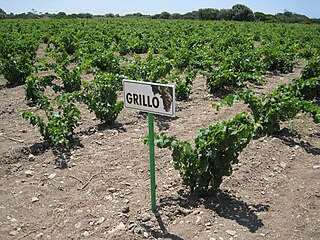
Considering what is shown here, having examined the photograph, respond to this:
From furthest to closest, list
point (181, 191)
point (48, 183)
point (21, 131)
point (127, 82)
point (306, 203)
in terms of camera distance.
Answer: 1. point (21, 131)
2. point (48, 183)
3. point (181, 191)
4. point (306, 203)
5. point (127, 82)

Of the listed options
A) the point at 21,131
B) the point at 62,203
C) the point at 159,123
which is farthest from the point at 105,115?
the point at 62,203

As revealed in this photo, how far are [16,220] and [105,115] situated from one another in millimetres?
2957

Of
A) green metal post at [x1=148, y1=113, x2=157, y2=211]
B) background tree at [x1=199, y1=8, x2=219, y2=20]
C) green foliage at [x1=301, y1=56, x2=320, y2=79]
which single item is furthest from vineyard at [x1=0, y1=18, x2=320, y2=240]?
background tree at [x1=199, y1=8, x2=219, y2=20]

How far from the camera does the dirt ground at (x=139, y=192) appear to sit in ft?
11.7

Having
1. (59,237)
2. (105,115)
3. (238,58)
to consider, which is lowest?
(59,237)

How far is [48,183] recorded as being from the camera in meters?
4.54

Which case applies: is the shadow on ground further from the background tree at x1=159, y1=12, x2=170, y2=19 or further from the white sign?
the background tree at x1=159, y1=12, x2=170, y2=19

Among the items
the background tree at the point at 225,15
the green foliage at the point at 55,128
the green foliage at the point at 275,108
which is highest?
the background tree at the point at 225,15

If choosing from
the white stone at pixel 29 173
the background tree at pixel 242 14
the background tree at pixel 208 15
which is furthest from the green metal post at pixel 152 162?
the background tree at pixel 208 15

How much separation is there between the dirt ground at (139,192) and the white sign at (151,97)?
1.33 m

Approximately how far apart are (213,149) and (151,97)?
970 millimetres

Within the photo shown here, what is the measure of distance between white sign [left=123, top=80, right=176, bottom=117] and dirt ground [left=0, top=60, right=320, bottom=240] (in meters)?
1.33

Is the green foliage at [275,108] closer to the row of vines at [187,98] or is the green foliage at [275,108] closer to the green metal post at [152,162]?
the row of vines at [187,98]

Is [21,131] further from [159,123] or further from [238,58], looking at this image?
[238,58]
